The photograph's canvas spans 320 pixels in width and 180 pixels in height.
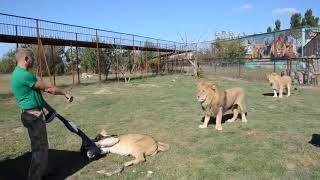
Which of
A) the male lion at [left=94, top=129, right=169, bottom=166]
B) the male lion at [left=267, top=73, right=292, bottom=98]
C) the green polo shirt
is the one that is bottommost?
the male lion at [left=94, top=129, right=169, bottom=166]

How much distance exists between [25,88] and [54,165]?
2.13 meters

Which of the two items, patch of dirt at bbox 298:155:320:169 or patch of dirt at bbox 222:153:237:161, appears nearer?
patch of dirt at bbox 298:155:320:169

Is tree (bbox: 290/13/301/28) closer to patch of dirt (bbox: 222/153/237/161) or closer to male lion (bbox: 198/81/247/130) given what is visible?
male lion (bbox: 198/81/247/130)

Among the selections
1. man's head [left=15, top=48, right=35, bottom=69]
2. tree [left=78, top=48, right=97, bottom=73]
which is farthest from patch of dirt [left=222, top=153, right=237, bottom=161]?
tree [left=78, top=48, right=97, bottom=73]

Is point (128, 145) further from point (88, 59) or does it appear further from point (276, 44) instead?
point (276, 44)

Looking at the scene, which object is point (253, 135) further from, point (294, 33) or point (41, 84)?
point (294, 33)

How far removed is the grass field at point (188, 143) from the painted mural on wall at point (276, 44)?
3258cm

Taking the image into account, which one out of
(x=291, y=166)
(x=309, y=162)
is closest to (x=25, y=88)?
(x=291, y=166)

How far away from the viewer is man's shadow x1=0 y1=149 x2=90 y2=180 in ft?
22.9

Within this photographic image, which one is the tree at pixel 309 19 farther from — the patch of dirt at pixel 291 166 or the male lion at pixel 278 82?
the patch of dirt at pixel 291 166

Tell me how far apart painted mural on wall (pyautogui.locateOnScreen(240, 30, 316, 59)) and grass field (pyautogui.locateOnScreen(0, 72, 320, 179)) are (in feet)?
107

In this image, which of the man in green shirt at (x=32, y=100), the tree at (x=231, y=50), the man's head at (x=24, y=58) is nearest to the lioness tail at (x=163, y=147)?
the man in green shirt at (x=32, y=100)

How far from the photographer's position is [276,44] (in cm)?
5016

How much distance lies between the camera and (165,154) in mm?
7945
